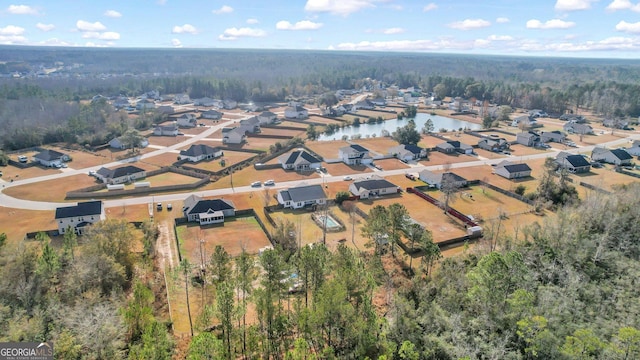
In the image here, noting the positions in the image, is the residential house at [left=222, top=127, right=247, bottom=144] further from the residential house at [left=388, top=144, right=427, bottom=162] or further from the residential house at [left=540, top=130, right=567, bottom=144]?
the residential house at [left=540, top=130, right=567, bottom=144]

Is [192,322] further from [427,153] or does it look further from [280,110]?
[280,110]

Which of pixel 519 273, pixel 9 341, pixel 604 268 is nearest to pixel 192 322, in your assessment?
pixel 9 341

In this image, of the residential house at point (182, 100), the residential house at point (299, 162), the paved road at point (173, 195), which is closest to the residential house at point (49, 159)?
the paved road at point (173, 195)

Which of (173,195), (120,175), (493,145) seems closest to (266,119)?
(120,175)

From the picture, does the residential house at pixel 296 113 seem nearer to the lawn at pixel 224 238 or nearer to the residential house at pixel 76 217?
the lawn at pixel 224 238

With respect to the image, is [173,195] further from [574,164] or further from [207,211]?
[574,164]
